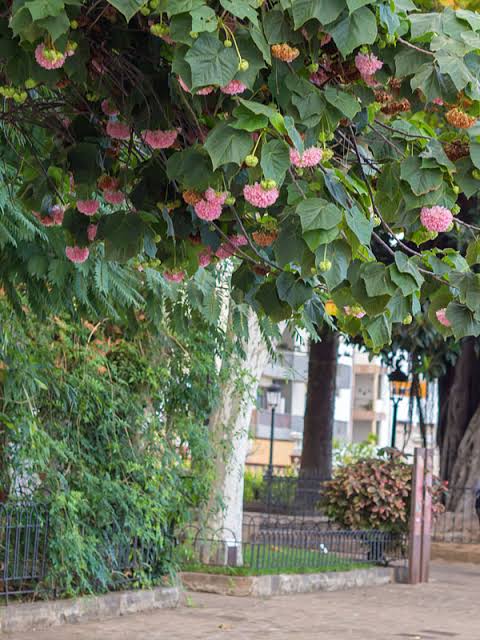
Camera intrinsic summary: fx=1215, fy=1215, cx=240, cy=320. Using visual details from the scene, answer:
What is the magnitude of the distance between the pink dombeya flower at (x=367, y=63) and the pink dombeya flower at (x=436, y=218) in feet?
1.90

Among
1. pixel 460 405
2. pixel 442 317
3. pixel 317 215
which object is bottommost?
pixel 442 317

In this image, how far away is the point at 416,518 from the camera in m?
16.3

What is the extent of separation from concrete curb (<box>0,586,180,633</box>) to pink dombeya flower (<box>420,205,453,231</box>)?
6619 millimetres

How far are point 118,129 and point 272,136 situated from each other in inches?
57.7

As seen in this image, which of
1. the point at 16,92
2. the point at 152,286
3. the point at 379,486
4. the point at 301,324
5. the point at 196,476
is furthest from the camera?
the point at 379,486

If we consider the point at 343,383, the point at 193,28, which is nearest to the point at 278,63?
the point at 193,28

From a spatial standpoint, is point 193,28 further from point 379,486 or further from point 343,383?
point 343,383

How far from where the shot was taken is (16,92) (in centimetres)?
561

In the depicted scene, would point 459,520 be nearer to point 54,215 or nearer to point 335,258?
point 54,215

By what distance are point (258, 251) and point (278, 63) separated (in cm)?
123

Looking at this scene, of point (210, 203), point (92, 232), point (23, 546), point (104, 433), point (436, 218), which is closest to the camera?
point (436, 218)

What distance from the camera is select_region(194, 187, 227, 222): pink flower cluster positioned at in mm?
4859

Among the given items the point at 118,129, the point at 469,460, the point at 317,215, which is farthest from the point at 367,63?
the point at 469,460

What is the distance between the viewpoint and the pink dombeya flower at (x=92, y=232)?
6.04 metres
